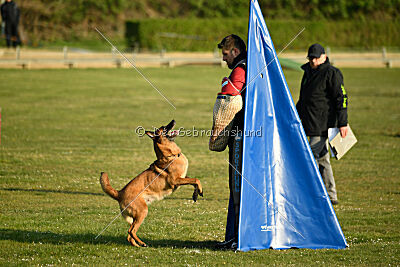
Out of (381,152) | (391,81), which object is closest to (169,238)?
(381,152)

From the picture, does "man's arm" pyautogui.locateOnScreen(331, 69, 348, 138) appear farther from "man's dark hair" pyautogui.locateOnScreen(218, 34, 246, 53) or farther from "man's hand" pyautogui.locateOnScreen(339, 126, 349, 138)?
"man's dark hair" pyautogui.locateOnScreen(218, 34, 246, 53)

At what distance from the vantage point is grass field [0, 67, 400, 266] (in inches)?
250

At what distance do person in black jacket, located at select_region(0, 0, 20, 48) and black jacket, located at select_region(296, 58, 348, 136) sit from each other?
21.7 meters

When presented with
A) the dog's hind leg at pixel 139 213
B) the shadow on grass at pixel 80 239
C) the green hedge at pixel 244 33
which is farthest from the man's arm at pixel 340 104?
the green hedge at pixel 244 33

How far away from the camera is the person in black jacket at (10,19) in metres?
26.8

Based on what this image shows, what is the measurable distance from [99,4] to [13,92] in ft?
95.1

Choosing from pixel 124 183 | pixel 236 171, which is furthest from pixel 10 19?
pixel 236 171

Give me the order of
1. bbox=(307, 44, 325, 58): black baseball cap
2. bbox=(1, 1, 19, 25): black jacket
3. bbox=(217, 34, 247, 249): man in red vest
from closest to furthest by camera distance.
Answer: bbox=(217, 34, 247, 249): man in red vest, bbox=(307, 44, 325, 58): black baseball cap, bbox=(1, 1, 19, 25): black jacket

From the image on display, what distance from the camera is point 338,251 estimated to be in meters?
6.34

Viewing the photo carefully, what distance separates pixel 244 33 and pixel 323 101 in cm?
3893

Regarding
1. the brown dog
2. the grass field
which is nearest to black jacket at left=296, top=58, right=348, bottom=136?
the grass field

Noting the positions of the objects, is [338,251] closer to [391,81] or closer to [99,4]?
[391,81]

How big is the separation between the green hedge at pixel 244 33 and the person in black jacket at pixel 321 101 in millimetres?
35630

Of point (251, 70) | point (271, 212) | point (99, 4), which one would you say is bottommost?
point (271, 212)
